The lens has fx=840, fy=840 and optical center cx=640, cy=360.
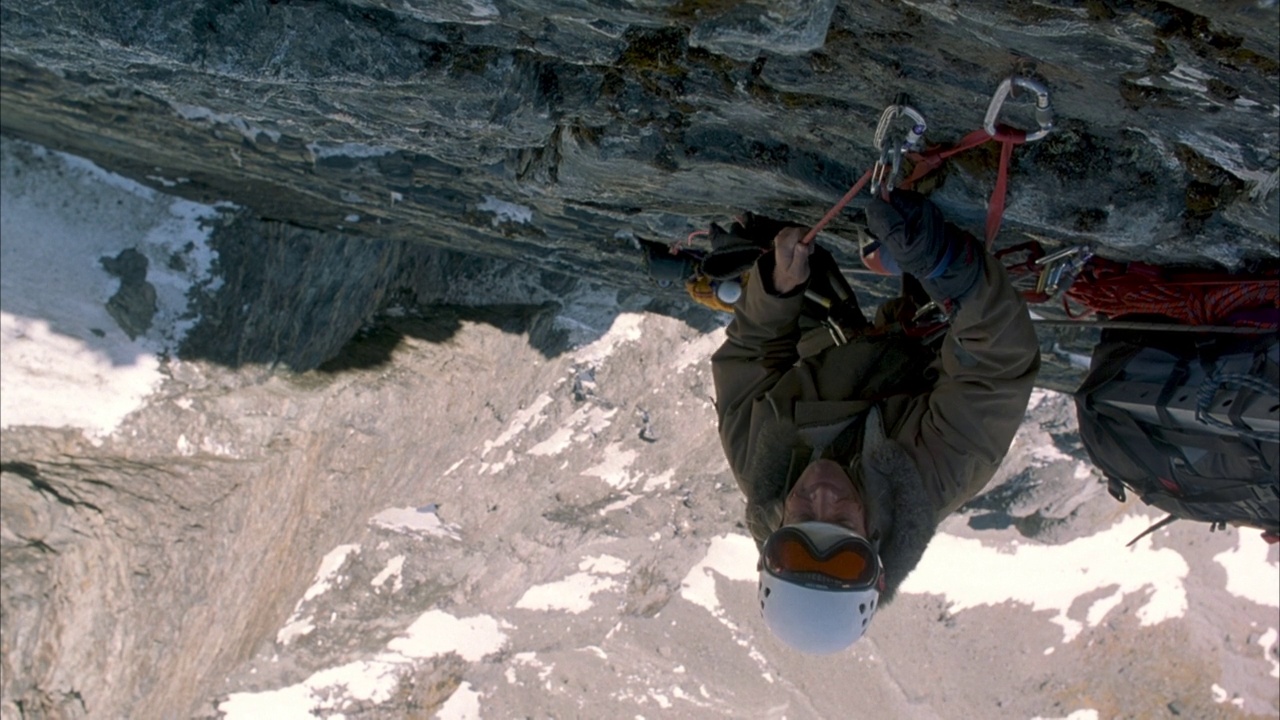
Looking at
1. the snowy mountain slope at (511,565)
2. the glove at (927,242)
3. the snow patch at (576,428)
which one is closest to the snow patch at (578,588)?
the snowy mountain slope at (511,565)

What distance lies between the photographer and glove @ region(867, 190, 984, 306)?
2508 mm

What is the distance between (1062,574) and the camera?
29.8ft

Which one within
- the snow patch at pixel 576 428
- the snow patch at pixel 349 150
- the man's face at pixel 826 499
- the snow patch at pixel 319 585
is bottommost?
the snow patch at pixel 319 585

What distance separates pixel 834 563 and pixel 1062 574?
7578 millimetres

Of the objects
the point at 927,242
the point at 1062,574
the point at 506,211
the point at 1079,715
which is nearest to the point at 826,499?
the point at 927,242

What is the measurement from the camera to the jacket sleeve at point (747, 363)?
3.20 meters

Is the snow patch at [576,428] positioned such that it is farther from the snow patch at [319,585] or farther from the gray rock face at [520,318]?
the snow patch at [319,585]

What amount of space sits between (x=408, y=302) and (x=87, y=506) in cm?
220

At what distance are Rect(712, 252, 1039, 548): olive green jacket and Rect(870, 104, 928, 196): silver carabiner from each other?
41 centimetres

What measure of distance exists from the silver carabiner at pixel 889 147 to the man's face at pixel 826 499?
1012mm

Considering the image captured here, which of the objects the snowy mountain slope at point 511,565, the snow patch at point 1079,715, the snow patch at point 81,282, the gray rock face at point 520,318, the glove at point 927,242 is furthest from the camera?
the snow patch at point 1079,715

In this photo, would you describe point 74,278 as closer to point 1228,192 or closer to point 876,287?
point 876,287

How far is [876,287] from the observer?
4828 mm

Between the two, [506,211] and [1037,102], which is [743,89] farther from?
[506,211]
